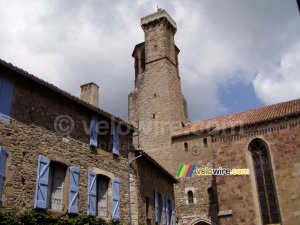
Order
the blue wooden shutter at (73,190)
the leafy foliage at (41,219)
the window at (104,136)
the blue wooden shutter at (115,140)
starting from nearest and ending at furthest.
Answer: the leafy foliage at (41,219), the blue wooden shutter at (73,190), the window at (104,136), the blue wooden shutter at (115,140)

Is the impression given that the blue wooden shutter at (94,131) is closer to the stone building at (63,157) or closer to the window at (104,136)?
the stone building at (63,157)

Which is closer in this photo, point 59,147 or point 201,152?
point 59,147

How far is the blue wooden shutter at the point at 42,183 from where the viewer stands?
10.1m

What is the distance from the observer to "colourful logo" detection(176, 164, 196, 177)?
26.0 m

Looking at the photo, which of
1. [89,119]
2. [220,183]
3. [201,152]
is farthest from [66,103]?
[201,152]

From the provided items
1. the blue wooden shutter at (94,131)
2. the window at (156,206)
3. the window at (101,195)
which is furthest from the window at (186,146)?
the blue wooden shutter at (94,131)

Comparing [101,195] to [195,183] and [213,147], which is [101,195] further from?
[195,183]

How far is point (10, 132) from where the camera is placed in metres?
9.98

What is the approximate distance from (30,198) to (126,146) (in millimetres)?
5254

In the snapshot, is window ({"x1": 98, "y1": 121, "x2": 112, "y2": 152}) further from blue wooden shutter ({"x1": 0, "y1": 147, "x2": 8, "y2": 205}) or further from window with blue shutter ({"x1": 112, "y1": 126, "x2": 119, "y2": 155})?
blue wooden shutter ({"x1": 0, "y1": 147, "x2": 8, "y2": 205})

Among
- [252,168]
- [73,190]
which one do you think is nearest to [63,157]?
[73,190]

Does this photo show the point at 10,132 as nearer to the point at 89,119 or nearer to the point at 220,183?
the point at 89,119

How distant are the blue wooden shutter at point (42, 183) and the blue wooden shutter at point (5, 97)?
1596 millimetres

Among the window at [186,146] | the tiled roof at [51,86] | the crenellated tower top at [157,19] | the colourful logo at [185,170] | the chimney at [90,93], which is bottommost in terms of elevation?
the tiled roof at [51,86]
